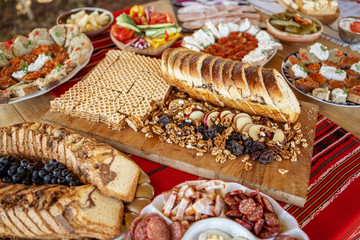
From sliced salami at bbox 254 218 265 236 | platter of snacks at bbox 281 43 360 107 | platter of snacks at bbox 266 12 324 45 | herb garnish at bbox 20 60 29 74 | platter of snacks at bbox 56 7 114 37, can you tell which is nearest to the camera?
sliced salami at bbox 254 218 265 236

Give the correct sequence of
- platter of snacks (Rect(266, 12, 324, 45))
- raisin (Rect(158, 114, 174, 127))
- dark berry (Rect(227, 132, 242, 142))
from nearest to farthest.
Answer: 1. dark berry (Rect(227, 132, 242, 142))
2. raisin (Rect(158, 114, 174, 127))
3. platter of snacks (Rect(266, 12, 324, 45))

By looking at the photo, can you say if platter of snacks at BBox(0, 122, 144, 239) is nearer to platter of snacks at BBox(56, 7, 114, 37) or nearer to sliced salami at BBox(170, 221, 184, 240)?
sliced salami at BBox(170, 221, 184, 240)

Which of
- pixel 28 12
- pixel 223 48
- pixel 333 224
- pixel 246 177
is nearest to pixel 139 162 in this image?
pixel 246 177

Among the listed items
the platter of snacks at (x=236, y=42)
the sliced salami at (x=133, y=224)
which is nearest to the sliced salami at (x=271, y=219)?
the sliced salami at (x=133, y=224)

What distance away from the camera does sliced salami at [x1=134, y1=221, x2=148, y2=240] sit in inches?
77.5

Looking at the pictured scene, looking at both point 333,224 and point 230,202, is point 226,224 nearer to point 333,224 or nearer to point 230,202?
point 230,202

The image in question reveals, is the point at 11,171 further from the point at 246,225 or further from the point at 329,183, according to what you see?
the point at 329,183

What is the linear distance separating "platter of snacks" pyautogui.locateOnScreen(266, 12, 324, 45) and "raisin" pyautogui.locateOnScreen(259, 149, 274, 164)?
2465mm

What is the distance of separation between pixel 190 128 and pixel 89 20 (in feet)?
9.88

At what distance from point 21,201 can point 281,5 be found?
5.26 meters

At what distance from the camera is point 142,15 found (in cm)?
484

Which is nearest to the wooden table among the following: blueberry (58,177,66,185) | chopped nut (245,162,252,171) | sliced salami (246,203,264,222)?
blueberry (58,177,66,185)

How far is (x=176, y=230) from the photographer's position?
2.03m

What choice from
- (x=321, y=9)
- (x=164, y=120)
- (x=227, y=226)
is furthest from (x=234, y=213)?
(x=321, y=9)
